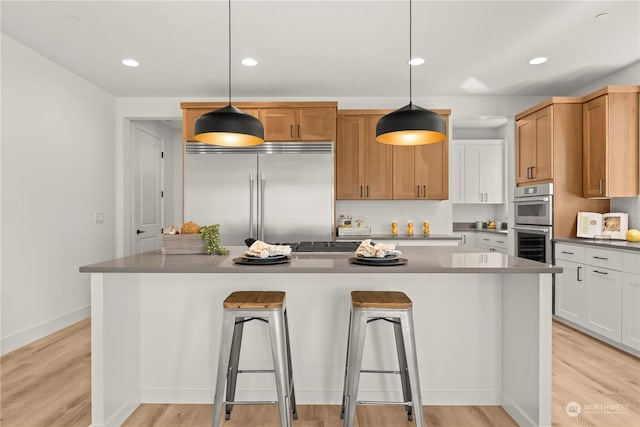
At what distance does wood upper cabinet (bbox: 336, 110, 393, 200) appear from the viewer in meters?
4.66

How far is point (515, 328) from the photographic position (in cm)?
212

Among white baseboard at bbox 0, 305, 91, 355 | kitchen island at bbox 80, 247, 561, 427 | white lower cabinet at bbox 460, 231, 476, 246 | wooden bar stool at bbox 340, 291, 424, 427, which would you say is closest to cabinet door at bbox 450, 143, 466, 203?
white lower cabinet at bbox 460, 231, 476, 246

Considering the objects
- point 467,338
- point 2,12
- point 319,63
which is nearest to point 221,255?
point 467,338

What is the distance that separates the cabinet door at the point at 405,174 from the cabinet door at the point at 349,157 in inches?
17.1

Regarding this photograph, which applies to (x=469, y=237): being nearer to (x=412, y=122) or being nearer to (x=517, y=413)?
(x=517, y=413)

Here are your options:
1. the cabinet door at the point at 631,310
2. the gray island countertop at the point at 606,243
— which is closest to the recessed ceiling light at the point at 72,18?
the gray island countertop at the point at 606,243

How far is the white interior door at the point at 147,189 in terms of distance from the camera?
17.0 ft

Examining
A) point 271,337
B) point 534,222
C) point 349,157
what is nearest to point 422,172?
point 349,157

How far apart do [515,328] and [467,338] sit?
0.28 meters

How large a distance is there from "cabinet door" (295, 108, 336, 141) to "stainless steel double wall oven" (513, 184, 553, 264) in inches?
94.6

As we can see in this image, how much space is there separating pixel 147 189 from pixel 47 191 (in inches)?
73.1

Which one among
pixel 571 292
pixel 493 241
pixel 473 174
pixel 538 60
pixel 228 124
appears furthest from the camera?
pixel 473 174

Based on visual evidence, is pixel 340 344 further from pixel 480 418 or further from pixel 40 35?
pixel 40 35

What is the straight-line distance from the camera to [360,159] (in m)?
4.67
